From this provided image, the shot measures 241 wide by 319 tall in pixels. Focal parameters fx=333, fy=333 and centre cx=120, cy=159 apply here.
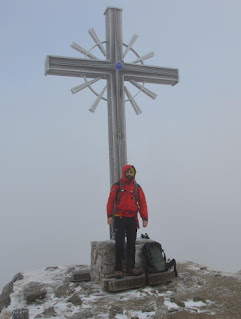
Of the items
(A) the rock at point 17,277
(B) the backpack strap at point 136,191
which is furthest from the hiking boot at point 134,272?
(A) the rock at point 17,277

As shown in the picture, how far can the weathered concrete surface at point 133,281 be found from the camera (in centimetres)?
528

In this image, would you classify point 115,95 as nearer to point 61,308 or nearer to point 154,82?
point 154,82

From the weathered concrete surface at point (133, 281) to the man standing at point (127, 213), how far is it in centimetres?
17

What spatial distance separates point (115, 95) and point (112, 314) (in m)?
4.56

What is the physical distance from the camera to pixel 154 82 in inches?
316

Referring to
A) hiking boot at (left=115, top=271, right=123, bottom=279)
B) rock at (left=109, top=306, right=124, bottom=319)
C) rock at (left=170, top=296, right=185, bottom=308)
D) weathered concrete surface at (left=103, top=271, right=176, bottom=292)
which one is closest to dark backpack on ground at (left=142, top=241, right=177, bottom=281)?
weathered concrete surface at (left=103, top=271, right=176, bottom=292)

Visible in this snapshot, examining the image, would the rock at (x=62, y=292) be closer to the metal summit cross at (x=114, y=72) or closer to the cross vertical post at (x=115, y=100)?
the cross vertical post at (x=115, y=100)

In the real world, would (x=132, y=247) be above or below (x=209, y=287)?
above

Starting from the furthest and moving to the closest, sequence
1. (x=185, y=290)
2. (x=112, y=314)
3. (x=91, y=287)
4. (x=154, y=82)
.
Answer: (x=154, y=82) → (x=91, y=287) → (x=185, y=290) → (x=112, y=314)

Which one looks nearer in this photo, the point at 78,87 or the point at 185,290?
the point at 185,290

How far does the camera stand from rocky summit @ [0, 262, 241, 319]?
413cm

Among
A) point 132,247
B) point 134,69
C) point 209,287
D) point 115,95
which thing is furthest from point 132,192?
point 134,69

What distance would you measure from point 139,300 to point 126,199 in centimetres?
169

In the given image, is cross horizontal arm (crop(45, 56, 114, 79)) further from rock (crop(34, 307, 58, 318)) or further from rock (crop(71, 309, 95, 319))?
rock (crop(71, 309, 95, 319))
